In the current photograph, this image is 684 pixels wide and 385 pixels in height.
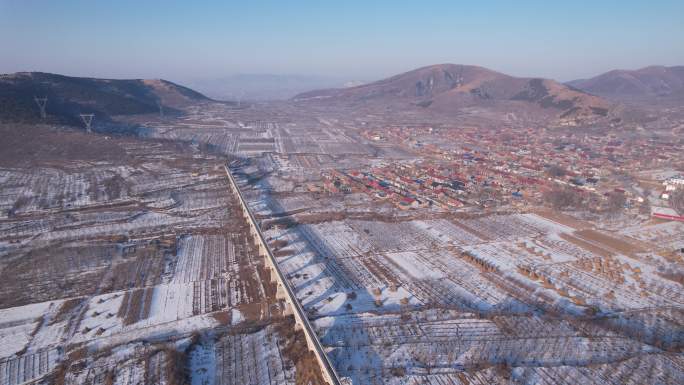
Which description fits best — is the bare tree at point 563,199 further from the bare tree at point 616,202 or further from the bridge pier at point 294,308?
the bridge pier at point 294,308

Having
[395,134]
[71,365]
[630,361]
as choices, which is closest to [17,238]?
[71,365]

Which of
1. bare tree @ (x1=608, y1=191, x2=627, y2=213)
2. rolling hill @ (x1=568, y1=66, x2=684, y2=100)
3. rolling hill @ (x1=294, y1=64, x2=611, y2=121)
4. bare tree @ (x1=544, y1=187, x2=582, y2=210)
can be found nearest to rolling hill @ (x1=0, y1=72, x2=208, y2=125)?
rolling hill @ (x1=294, y1=64, x2=611, y2=121)

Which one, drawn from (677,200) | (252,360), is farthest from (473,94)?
(252,360)

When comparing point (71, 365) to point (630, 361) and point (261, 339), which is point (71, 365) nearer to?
point (261, 339)

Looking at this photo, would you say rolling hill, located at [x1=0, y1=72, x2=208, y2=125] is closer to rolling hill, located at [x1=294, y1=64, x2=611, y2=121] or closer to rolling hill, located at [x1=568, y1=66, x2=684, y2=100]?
rolling hill, located at [x1=294, y1=64, x2=611, y2=121]

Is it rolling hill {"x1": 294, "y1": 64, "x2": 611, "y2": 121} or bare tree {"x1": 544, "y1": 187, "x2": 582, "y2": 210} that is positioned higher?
rolling hill {"x1": 294, "y1": 64, "x2": 611, "y2": 121}

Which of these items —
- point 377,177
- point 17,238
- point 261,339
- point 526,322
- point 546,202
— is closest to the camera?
point 261,339

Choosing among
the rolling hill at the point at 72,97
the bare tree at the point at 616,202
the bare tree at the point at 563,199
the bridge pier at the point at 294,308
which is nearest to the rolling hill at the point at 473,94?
the rolling hill at the point at 72,97
